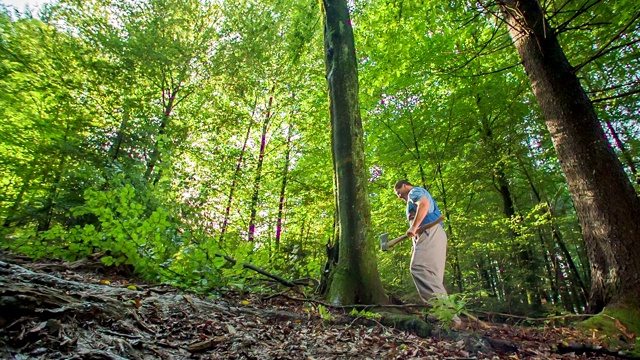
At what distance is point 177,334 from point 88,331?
1.88 feet

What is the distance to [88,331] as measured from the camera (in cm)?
158

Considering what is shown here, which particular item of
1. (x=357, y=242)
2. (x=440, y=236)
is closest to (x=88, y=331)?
(x=357, y=242)

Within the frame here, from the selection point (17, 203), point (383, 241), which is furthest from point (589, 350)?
point (17, 203)

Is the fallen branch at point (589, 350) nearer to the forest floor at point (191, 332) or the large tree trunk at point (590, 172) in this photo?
the forest floor at point (191, 332)

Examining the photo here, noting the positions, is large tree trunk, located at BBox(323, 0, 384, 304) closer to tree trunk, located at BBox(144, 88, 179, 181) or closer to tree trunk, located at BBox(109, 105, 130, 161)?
tree trunk, located at BBox(144, 88, 179, 181)

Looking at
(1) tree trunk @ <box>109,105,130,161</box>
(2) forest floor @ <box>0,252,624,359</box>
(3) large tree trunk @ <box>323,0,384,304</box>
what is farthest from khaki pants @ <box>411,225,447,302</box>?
(1) tree trunk @ <box>109,105,130,161</box>

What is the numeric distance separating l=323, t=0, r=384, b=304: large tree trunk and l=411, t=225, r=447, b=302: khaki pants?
37.9 inches

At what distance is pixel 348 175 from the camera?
432 cm

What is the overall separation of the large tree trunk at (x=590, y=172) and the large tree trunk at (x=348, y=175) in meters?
2.22

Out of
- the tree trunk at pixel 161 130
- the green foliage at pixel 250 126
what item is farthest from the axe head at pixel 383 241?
the tree trunk at pixel 161 130

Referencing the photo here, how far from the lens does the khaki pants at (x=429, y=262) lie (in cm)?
454

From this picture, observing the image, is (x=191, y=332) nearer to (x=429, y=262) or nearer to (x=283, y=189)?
(x=429, y=262)

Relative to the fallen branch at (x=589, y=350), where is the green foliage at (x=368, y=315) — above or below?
above

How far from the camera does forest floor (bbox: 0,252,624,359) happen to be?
4.64 ft
